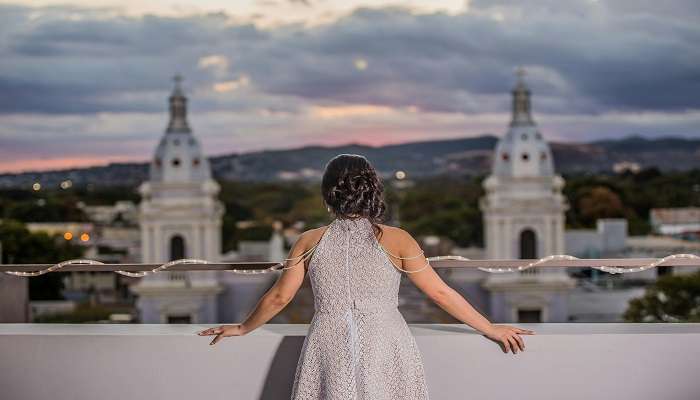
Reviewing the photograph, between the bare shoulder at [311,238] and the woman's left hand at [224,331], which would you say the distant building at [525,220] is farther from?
the bare shoulder at [311,238]

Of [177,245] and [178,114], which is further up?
[178,114]

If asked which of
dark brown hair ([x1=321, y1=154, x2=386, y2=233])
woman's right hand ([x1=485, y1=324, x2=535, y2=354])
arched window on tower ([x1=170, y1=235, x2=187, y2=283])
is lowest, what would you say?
arched window on tower ([x1=170, y1=235, x2=187, y2=283])

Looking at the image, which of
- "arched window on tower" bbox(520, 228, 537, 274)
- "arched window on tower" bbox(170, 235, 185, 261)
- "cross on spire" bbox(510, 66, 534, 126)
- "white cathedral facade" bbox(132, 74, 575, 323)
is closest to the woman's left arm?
"white cathedral facade" bbox(132, 74, 575, 323)

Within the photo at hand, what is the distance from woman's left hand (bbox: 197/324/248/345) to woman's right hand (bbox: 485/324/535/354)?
65 cm

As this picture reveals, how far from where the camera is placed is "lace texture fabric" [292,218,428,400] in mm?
2166

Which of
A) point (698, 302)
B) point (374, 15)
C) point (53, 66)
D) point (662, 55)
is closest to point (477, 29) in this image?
point (374, 15)

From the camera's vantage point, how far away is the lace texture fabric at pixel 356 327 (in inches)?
85.3

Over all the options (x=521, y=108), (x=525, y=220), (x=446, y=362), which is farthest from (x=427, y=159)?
(x=446, y=362)

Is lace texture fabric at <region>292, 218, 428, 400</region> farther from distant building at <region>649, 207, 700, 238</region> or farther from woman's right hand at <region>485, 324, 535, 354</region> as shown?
distant building at <region>649, 207, 700, 238</region>

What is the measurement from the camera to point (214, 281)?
3384cm

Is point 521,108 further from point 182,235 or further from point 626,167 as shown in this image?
point 182,235

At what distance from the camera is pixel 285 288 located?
89.7 inches

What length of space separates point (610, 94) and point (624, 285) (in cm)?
1495

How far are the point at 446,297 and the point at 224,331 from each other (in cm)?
63
